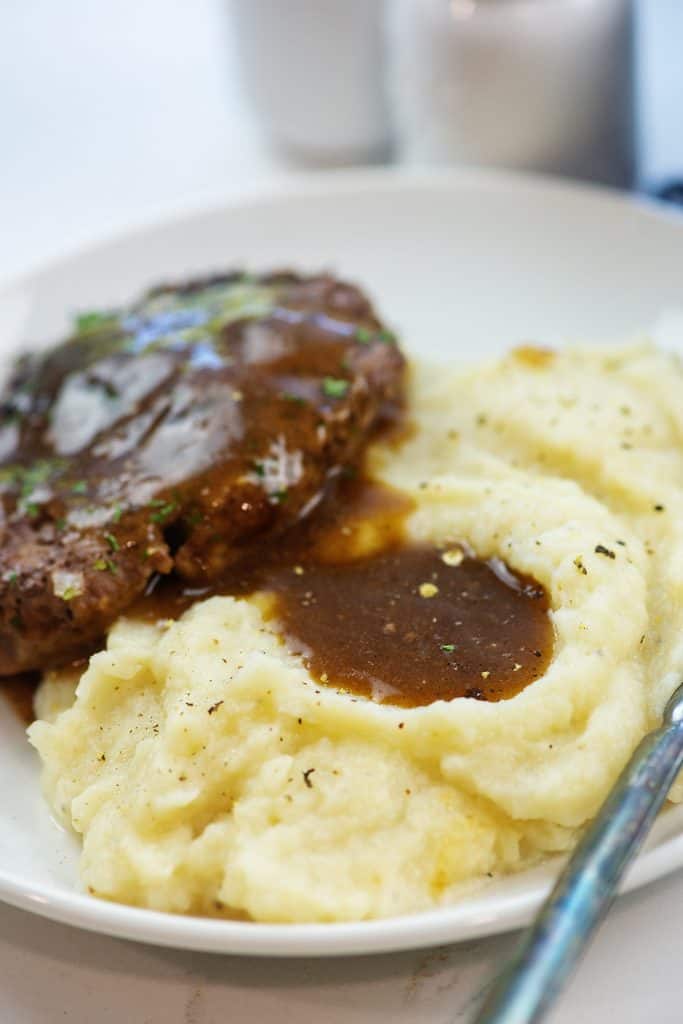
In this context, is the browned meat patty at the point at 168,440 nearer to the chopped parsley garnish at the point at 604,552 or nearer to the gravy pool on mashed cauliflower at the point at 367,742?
the gravy pool on mashed cauliflower at the point at 367,742


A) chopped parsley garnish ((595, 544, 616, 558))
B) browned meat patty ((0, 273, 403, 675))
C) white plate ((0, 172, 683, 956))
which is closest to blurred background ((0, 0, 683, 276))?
white plate ((0, 172, 683, 956))

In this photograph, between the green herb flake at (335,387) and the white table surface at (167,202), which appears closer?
the white table surface at (167,202)

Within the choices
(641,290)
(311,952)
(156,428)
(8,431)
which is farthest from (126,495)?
(641,290)

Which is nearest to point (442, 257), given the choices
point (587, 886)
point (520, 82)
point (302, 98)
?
point (520, 82)

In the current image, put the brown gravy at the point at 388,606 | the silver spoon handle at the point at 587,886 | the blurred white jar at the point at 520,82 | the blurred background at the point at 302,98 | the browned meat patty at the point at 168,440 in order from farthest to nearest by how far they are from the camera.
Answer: the blurred background at the point at 302,98, the blurred white jar at the point at 520,82, the browned meat patty at the point at 168,440, the brown gravy at the point at 388,606, the silver spoon handle at the point at 587,886

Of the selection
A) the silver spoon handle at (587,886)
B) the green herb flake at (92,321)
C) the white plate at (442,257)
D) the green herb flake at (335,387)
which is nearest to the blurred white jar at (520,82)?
the white plate at (442,257)

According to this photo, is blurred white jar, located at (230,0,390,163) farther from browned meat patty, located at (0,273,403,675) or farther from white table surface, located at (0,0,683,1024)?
browned meat patty, located at (0,273,403,675)

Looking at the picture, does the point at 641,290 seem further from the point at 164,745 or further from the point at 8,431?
the point at 164,745
